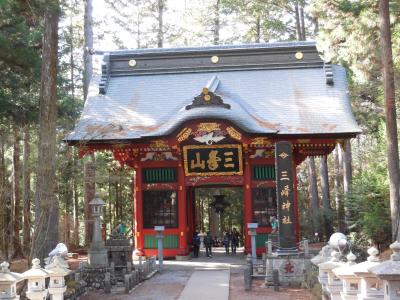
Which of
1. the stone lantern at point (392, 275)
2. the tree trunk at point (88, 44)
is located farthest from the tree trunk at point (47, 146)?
the tree trunk at point (88, 44)

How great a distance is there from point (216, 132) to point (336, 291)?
9702 millimetres

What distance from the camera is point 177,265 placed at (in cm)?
1725

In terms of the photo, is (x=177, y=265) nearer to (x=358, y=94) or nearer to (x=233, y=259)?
(x=233, y=259)

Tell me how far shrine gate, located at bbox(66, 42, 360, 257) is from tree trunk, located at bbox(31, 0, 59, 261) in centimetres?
349

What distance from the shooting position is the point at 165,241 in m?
18.7

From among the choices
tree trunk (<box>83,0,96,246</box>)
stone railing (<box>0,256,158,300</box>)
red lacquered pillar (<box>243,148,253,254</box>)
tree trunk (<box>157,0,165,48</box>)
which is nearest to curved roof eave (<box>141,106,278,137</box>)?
red lacquered pillar (<box>243,148,253,254</box>)

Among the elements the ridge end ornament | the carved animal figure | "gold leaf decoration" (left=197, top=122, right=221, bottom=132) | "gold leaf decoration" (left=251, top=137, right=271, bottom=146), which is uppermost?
the ridge end ornament

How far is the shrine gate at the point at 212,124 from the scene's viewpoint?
17703 mm

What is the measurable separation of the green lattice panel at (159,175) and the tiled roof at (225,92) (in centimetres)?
146

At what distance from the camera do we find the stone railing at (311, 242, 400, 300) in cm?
560

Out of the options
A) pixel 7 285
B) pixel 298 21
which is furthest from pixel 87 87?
pixel 7 285

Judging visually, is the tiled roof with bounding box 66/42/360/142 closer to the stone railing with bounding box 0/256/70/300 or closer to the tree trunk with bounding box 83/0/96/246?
the tree trunk with bounding box 83/0/96/246

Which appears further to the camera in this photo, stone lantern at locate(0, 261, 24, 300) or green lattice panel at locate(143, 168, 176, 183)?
green lattice panel at locate(143, 168, 176, 183)

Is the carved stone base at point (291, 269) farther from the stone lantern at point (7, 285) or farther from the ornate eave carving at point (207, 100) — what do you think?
the stone lantern at point (7, 285)
